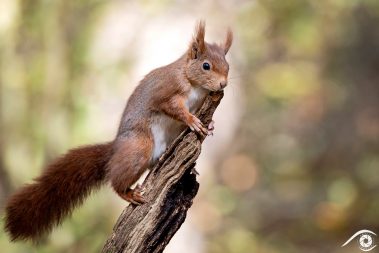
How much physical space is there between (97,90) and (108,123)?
1.25 feet

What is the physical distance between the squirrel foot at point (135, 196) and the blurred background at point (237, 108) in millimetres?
1009

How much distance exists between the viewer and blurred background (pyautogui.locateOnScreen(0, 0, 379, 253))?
5.03m

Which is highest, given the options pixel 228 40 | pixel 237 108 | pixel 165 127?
pixel 237 108

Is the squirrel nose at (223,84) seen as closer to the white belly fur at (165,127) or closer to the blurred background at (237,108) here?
the white belly fur at (165,127)

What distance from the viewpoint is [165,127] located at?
112 inches

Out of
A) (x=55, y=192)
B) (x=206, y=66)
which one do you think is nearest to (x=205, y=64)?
(x=206, y=66)

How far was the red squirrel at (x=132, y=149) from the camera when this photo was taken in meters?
2.77

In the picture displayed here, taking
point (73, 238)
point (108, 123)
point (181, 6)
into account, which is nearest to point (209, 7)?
point (181, 6)

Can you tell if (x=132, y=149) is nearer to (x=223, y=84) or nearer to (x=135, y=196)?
(x=135, y=196)

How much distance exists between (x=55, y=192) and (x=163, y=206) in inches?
21.7

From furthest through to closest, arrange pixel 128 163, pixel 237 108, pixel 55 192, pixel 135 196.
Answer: pixel 237 108 → pixel 55 192 → pixel 128 163 → pixel 135 196

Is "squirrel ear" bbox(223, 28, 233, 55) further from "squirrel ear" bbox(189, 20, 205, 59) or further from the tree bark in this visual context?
the tree bark

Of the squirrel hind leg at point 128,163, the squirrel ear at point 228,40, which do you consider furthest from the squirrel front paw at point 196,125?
the squirrel ear at point 228,40

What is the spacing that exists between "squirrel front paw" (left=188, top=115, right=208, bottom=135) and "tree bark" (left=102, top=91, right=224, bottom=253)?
19mm
